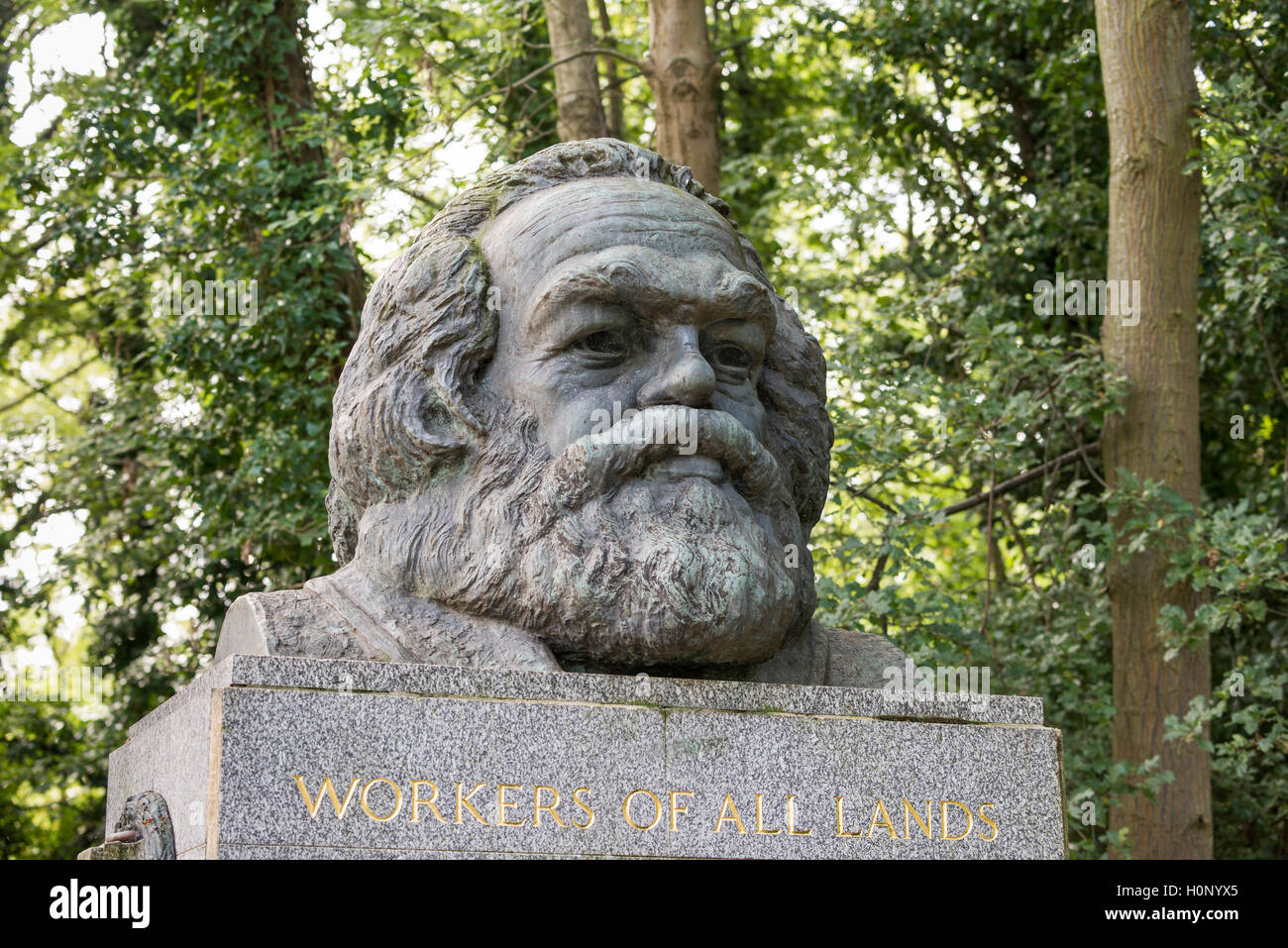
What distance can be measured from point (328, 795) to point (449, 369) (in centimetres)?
160

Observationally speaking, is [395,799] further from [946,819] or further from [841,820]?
[946,819]

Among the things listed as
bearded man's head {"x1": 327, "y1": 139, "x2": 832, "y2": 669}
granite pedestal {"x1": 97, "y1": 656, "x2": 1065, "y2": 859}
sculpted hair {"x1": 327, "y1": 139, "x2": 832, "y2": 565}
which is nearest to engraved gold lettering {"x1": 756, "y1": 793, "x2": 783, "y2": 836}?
granite pedestal {"x1": 97, "y1": 656, "x2": 1065, "y2": 859}

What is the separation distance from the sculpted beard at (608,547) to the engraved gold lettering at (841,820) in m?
0.54

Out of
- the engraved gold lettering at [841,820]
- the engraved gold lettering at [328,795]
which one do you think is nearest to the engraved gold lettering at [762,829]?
the engraved gold lettering at [841,820]

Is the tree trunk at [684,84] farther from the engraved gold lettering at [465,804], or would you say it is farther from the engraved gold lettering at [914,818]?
the engraved gold lettering at [465,804]

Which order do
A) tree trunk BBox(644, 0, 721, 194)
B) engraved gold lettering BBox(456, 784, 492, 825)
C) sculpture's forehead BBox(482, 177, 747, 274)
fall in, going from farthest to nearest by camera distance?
tree trunk BBox(644, 0, 721, 194) < sculpture's forehead BBox(482, 177, 747, 274) < engraved gold lettering BBox(456, 784, 492, 825)

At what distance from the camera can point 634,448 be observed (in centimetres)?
527

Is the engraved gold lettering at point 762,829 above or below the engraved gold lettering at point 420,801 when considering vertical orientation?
below

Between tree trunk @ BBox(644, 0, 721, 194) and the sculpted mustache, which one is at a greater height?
tree trunk @ BBox(644, 0, 721, 194)

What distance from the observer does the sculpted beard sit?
203 inches

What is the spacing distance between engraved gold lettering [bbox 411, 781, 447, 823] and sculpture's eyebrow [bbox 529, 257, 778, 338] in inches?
63.0

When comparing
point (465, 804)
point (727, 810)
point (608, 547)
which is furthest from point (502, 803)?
point (608, 547)

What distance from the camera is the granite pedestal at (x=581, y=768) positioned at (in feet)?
14.7

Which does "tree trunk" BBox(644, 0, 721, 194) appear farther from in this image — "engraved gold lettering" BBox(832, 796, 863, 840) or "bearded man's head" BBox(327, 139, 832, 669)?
"engraved gold lettering" BBox(832, 796, 863, 840)
